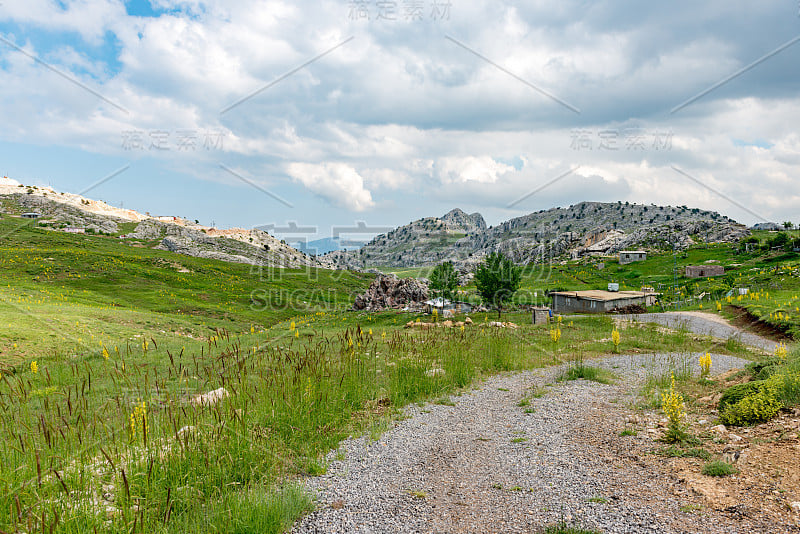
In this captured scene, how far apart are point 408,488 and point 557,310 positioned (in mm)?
66227

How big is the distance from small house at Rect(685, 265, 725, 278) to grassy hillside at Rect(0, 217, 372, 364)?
85.9 meters

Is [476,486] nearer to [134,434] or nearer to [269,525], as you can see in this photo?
[269,525]

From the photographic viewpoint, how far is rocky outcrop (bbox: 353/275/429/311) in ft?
213

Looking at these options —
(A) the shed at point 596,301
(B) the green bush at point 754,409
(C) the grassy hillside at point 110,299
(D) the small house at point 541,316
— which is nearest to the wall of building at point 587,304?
(A) the shed at point 596,301

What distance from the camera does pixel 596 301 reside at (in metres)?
61.6

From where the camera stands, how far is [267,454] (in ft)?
22.7

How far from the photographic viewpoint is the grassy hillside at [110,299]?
24.1 m

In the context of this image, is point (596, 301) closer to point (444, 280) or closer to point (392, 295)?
point (444, 280)

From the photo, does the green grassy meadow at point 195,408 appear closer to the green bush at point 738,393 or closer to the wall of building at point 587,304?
the green bush at point 738,393

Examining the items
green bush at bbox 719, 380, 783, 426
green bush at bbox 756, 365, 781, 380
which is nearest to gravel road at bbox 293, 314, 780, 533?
green bush at bbox 719, 380, 783, 426

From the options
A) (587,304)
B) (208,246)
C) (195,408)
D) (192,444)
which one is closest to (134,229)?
(208,246)

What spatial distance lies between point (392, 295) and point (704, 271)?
3235 inches

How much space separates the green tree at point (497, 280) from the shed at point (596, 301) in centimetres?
1549

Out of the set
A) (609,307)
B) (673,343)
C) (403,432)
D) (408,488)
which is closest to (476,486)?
(408,488)
